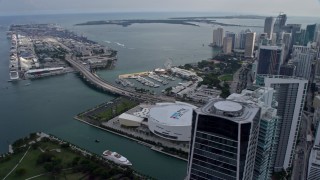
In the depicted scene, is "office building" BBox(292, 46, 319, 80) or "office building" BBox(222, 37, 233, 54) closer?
"office building" BBox(292, 46, 319, 80)

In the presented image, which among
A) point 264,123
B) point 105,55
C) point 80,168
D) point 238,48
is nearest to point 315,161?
point 264,123

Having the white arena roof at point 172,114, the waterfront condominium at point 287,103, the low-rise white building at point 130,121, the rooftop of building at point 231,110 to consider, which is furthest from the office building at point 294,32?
the rooftop of building at point 231,110

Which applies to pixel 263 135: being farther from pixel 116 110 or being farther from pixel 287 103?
pixel 116 110

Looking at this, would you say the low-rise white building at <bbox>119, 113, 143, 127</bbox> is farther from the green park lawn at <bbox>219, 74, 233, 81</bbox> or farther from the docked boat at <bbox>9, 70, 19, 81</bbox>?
the docked boat at <bbox>9, 70, 19, 81</bbox>

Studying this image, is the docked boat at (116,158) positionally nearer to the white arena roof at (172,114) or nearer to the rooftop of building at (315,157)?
the white arena roof at (172,114)

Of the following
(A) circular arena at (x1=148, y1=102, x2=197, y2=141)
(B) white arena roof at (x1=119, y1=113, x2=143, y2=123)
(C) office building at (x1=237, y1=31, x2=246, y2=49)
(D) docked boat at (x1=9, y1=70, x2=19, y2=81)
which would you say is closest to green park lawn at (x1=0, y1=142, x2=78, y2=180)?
(B) white arena roof at (x1=119, y1=113, x2=143, y2=123)

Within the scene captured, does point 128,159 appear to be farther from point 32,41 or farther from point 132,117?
point 32,41
